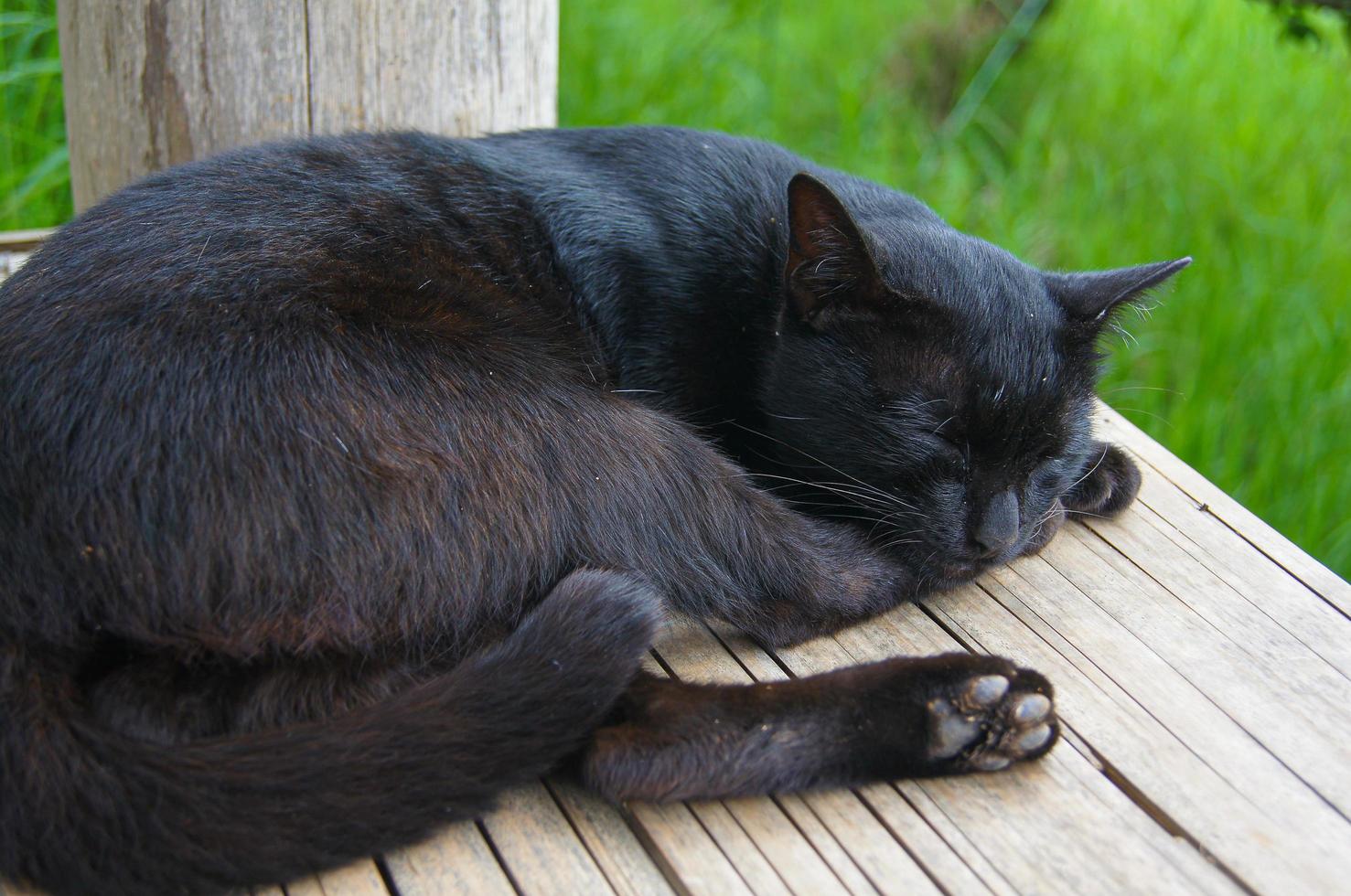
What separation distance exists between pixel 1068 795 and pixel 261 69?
188cm

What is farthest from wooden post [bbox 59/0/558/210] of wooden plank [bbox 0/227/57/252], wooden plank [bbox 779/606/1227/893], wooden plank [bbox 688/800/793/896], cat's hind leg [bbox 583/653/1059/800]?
wooden plank [bbox 779/606/1227/893]

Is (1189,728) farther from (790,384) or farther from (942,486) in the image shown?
(790,384)

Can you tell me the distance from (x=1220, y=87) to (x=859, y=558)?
120 inches

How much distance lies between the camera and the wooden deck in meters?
1.38

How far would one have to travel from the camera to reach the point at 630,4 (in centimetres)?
418

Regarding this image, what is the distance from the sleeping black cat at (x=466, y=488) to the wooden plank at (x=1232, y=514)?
0.22 metres

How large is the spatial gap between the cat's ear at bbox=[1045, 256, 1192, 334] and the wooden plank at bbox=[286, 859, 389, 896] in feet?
4.25

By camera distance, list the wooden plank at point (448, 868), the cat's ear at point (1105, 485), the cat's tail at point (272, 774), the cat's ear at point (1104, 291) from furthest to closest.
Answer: the cat's ear at point (1105, 485) < the cat's ear at point (1104, 291) < the wooden plank at point (448, 868) < the cat's tail at point (272, 774)

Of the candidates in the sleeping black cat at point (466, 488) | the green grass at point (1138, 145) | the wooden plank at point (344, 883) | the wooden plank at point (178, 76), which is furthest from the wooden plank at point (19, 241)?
the wooden plank at point (344, 883)

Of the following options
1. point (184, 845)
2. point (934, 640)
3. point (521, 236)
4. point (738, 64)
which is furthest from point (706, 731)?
point (738, 64)

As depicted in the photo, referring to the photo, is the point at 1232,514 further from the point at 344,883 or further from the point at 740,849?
the point at 344,883

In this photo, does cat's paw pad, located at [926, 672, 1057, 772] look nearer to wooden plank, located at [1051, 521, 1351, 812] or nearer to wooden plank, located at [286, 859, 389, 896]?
wooden plank, located at [1051, 521, 1351, 812]

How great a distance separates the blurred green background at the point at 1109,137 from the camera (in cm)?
305

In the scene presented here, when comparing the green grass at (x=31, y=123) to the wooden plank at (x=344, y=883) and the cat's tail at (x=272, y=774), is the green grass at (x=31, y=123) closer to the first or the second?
the cat's tail at (x=272, y=774)
